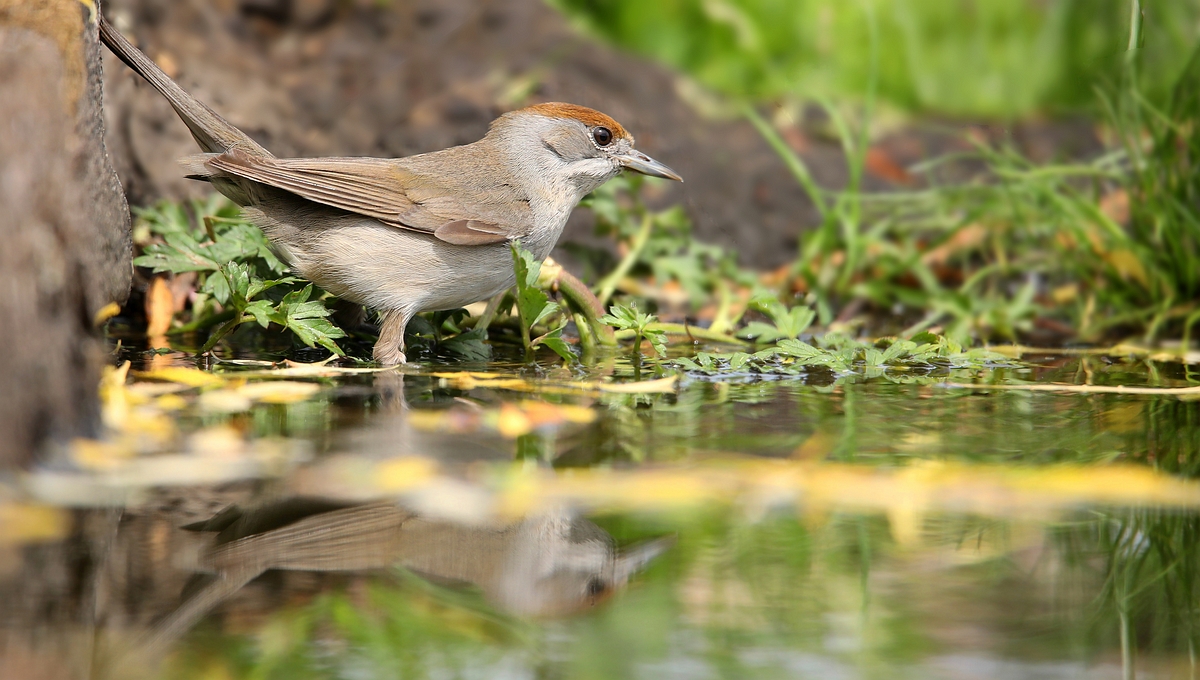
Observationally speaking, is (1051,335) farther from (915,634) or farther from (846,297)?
(915,634)

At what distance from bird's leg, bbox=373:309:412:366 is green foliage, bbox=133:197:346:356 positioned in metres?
0.19

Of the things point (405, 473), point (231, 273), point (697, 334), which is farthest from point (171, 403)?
point (697, 334)

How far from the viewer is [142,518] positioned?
7.26ft

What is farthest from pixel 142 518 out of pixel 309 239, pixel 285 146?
pixel 285 146

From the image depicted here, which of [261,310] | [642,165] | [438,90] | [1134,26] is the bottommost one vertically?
[261,310]

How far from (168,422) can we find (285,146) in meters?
3.52

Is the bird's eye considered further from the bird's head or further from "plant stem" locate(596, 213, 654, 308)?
"plant stem" locate(596, 213, 654, 308)

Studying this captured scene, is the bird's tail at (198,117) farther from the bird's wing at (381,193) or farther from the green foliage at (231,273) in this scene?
the green foliage at (231,273)

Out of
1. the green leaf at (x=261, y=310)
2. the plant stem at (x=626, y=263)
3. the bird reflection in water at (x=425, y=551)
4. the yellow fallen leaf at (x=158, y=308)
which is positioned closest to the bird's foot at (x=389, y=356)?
the green leaf at (x=261, y=310)

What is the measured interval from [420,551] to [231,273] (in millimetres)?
1915

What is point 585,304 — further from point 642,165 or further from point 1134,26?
point 1134,26

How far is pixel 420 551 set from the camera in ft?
6.98

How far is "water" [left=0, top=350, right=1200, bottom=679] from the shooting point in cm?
173

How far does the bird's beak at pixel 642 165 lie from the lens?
464 centimetres
